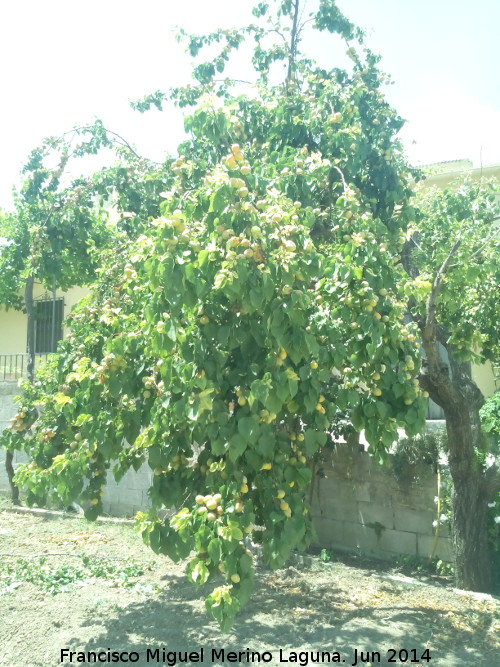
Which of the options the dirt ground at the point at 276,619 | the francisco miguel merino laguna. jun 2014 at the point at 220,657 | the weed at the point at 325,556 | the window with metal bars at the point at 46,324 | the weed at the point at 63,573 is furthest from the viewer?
the window with metal bars at the point at 46,324

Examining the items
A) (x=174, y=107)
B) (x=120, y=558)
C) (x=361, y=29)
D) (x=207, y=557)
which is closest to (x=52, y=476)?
(x=207, y=557)

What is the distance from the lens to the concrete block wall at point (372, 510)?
663 centimetres

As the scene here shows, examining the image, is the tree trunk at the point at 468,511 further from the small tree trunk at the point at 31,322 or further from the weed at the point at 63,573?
the small tree trunk at the point at 31,322

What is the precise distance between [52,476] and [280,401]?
5.26ft

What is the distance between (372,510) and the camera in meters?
7.05

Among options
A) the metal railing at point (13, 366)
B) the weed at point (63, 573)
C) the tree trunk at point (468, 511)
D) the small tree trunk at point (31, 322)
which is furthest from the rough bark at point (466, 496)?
the metal railing at point (13, 366)

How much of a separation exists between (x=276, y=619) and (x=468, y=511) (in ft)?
6.39

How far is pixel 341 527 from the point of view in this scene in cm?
729

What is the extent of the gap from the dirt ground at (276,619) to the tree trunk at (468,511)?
22cm

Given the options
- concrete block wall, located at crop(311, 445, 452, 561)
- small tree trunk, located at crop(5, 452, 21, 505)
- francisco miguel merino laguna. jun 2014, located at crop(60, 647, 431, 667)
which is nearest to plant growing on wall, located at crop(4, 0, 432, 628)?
francisco miguel merino laguna. jun 2014, located at crop(60, 647, 431, 667)

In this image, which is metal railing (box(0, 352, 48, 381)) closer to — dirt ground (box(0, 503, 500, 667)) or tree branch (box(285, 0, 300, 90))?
dirt ground (box(0, 503, 500, 667))

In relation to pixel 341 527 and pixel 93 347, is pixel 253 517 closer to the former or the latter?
pixel 93 347

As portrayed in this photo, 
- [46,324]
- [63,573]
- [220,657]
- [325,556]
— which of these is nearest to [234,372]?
[220,657]

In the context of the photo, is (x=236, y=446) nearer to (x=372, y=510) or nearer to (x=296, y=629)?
(x=296, y=629)
